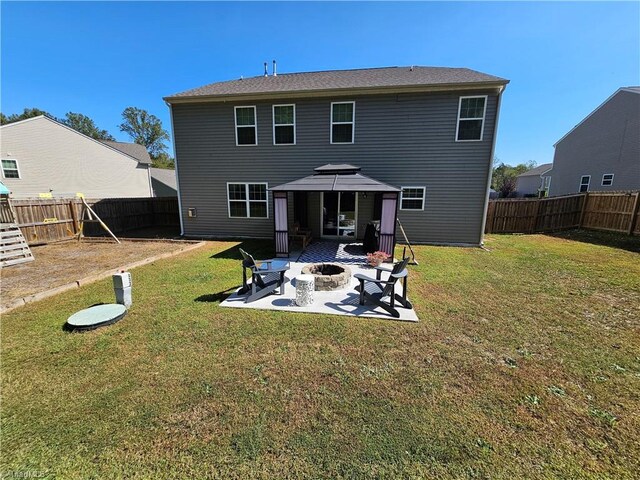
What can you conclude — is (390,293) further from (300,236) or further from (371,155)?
(371,155)

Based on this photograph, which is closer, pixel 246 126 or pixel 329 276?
pixel 329 276

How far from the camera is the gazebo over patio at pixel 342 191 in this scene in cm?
774

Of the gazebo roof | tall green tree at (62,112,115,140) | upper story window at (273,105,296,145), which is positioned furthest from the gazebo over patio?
tall green tree at (62,112,115,140)

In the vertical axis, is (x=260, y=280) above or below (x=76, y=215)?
below

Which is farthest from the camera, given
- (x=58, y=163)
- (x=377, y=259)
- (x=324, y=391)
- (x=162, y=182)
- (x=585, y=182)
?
(x=162, y=182)

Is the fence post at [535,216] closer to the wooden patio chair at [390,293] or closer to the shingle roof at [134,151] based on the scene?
the wooden patio chair at [390,293]

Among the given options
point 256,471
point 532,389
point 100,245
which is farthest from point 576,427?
point 100,245

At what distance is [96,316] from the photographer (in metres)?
4.28

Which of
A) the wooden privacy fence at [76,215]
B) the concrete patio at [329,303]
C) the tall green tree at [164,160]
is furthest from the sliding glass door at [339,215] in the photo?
the tall green tree at [164,160]

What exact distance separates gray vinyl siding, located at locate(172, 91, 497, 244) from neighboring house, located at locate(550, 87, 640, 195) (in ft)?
48.1

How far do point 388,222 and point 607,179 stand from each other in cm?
1979

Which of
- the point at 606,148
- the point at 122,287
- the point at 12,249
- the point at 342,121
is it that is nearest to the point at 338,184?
the point at 342,121

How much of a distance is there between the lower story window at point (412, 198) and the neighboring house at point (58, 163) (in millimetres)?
21669

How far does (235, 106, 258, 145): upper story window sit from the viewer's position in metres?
10.5
